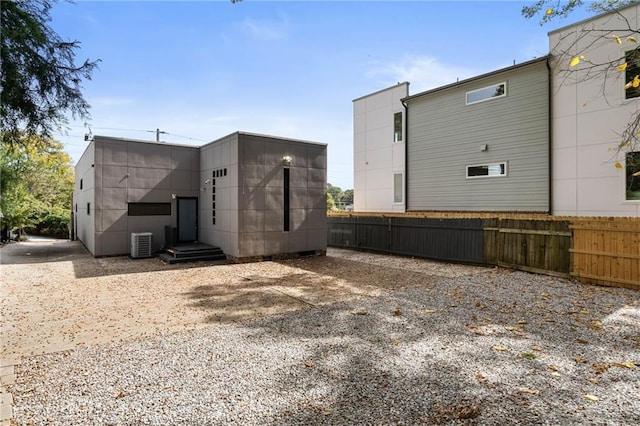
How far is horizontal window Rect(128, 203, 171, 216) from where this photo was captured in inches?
493

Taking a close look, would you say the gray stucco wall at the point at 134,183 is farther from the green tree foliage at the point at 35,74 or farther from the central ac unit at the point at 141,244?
the green tree foliage at the point at 35,74

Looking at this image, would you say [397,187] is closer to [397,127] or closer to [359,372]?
[397,127]

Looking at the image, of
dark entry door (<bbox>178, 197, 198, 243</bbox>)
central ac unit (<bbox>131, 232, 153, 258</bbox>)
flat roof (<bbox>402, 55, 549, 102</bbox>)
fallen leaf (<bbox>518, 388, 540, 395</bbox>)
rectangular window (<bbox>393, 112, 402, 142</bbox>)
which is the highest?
flat roof (<bbox>402, 55, 549, 102</bbox>)

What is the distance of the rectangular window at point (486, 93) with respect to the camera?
11672 mm

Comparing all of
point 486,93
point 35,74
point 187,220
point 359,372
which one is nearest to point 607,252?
point 486,93

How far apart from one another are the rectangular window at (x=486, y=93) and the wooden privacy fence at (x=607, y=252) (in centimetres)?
577

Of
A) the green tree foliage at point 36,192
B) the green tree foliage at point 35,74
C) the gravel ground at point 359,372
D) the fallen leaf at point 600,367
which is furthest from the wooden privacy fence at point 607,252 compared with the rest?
the green tree foliage at point 36,192

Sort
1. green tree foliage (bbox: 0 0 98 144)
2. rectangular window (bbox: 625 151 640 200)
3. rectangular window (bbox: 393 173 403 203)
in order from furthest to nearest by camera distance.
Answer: rectangular window (bbox: 393 173 403 203), rectangular window (bbox: 625 151 640 200), green tree foliage (bbox: 0 0 98 144)

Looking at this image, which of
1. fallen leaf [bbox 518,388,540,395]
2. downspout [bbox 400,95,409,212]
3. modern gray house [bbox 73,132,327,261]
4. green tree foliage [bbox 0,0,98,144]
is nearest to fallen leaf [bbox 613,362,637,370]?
fallen leaf [bbox 518,388,540,395]

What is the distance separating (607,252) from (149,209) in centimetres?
1377

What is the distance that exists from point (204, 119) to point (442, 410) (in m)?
24.0

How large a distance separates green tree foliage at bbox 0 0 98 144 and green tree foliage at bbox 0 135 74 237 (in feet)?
28.4

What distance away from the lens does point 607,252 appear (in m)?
7.44

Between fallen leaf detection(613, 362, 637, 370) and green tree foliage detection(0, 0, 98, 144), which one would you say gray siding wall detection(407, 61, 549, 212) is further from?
green tree foliage detection(0, 0, 98, 144)
